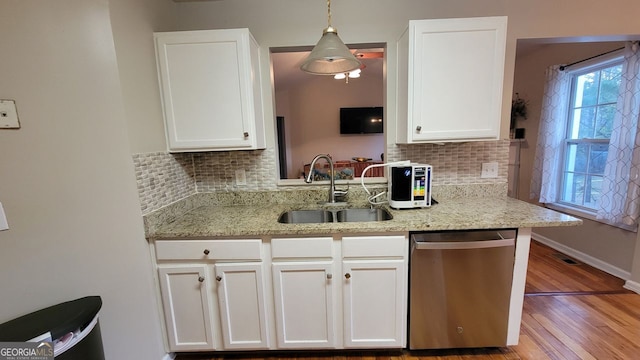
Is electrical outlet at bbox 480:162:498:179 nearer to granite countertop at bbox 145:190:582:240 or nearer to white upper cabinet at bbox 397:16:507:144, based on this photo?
granite countertop at bbox 145:190:582:240

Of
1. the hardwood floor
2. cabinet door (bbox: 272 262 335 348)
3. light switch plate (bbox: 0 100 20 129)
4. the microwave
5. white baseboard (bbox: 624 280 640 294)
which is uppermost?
light switch plate (bbox: 0 100 20 129)

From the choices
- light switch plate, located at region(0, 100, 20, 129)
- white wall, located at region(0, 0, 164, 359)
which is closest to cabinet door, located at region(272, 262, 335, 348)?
white wall, located at region(0, 0, 164, 359)

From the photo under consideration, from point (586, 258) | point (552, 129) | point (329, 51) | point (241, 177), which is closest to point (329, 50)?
point (329, 51)

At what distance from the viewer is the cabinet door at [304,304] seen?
1334 millimetres

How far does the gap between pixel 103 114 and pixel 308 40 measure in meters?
1.26

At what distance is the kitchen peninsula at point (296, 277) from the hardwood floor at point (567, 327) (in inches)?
4.9

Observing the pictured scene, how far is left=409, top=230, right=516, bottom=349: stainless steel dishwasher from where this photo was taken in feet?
4.21

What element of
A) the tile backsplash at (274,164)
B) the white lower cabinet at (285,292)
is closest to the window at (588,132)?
the tile backsplash at (274,164)

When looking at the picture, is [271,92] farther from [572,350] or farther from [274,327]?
[572,350]

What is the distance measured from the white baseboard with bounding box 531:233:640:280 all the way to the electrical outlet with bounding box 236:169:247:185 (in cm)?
329

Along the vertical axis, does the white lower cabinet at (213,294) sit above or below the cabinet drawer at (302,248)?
below

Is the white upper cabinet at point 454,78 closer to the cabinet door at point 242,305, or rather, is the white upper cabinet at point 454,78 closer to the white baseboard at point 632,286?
the cabinet door at point 242,305

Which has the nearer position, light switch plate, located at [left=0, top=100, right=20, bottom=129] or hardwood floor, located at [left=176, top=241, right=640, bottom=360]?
light switch plate, located at [left=0, top=100, right=20, bottom=129]

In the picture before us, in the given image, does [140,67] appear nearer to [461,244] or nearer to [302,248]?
[302,248]
